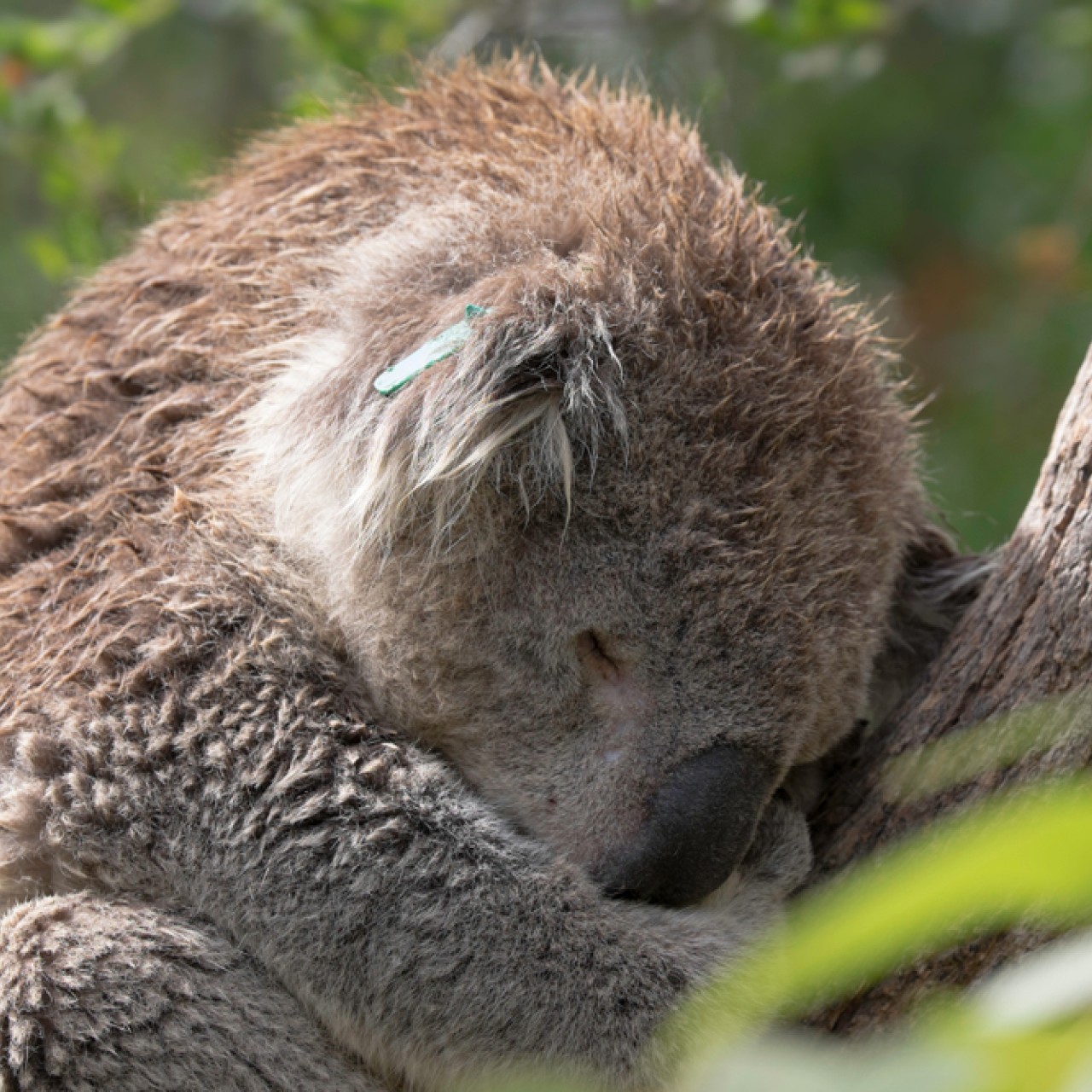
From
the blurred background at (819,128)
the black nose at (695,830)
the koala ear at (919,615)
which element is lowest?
the black nose at (695,830)

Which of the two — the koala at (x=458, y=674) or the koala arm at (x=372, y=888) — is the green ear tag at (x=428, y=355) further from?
the koala arm at (x=372, y=888)

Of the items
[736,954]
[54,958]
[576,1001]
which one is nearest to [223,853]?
[54,958]

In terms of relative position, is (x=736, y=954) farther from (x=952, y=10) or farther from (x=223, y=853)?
(x=952, y=10)

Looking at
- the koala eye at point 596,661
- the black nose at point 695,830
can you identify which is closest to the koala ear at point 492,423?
the koala eye at point 596,661

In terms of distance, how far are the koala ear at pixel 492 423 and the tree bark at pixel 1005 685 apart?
718 millimetres

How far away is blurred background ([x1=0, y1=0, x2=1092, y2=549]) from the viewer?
14.8ft

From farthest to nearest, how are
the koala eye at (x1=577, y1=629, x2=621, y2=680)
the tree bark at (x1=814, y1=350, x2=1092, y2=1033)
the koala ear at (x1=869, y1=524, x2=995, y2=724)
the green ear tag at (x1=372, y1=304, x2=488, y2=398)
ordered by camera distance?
the koala ear at (x1=869, y1=524, x2=995, y2=724)
the koala eye at (x1=577, y1=629, x2=621, y2=680)
the green ear tag at (x1=372, y1=304, x2=488, y2=398)
the tree bark at (x1=814, y1=350, x2=1092, y2=1033)

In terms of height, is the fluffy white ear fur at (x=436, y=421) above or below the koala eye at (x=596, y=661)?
above

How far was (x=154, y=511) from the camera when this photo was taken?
253 centimetres

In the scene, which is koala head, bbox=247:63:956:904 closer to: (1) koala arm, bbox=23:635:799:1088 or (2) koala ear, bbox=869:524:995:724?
(1) koala arm, bbox=23:635:799:1088

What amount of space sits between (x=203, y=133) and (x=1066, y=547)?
22.4 feet

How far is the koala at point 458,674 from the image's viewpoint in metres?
2.21

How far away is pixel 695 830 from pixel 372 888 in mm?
566

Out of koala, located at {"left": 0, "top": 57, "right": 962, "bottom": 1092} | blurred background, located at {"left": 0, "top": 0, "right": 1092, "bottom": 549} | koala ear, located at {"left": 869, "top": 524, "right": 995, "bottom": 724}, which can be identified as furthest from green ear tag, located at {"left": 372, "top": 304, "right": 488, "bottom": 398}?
blurred background, located at {"left": 0, "top": 0, "right": 1092, "bottom": 549}
